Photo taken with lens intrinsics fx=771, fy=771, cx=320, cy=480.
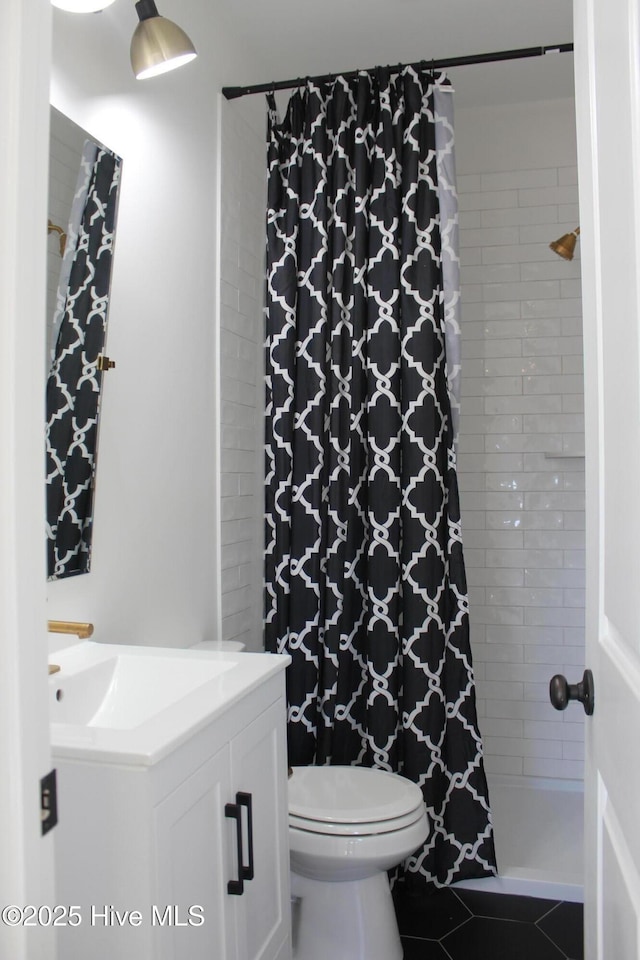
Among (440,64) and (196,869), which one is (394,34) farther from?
(196,869)

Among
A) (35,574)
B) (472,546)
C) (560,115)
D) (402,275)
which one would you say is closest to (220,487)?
(402,275)

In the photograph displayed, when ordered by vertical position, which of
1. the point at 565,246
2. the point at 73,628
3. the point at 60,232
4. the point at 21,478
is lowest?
the point at 73,628

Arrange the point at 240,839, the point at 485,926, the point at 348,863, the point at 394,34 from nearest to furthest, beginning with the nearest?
the point at 240,839
the point at 348,863
the point at 485,926
the point at 394,34

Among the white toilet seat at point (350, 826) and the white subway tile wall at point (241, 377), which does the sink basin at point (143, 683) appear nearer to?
the white toilet seat at point (350, 826)

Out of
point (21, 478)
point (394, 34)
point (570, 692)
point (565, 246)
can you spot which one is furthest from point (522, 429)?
point (21, 478)

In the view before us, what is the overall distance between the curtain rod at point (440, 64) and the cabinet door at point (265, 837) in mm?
1835

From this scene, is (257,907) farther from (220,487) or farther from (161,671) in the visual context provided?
(220,487)

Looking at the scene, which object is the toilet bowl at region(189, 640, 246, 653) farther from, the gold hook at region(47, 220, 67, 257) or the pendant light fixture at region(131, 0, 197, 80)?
the pendant light fixture at region(131, 0, 197, 80)

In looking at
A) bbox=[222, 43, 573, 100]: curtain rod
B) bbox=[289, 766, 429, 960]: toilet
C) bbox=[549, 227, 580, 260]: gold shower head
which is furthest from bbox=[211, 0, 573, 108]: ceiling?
bbox=[289, 766, 429, 960]: toilet

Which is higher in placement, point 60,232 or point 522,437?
point 60,232

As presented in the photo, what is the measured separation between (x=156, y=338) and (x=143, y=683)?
900 mm

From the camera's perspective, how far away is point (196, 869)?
47.5 inches

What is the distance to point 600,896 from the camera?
3.38 feet

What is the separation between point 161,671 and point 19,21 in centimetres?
118
